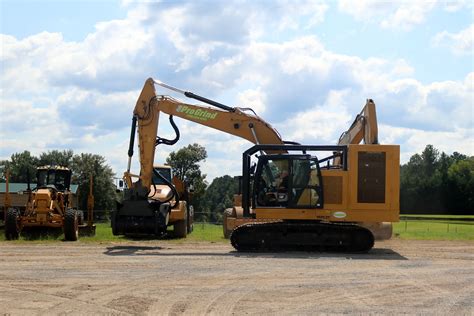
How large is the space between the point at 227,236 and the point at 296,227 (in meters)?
5.84

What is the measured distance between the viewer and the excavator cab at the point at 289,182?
1958cm

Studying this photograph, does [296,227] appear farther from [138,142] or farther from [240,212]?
[138,142]

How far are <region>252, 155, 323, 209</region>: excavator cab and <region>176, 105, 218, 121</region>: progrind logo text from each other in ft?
10.2

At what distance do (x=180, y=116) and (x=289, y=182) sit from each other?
4.89m

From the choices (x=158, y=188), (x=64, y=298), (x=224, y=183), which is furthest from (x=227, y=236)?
(x=224, y=183)

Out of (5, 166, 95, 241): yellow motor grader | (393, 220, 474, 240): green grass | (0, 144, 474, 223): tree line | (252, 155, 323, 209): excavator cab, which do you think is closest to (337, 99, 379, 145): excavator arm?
(252, 155, 323, 209): excavator cab

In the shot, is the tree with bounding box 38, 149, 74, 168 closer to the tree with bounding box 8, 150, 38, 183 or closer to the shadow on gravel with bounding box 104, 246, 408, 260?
the tree with bounding box 8, 150, 38, 183

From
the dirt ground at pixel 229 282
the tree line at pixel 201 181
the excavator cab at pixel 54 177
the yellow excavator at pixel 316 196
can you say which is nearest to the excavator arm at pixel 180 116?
the yellow excavator at pixel 316 196

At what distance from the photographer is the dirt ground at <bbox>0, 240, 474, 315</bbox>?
A: 436 inches

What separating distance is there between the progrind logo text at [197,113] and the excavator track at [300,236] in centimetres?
416

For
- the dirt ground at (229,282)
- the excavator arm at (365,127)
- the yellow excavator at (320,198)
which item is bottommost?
the dirt ground at (229,282)

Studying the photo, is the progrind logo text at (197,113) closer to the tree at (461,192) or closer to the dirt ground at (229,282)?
the dirt ground at (229,282)

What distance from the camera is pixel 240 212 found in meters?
24.0

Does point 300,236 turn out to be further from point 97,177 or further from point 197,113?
point 97,177
